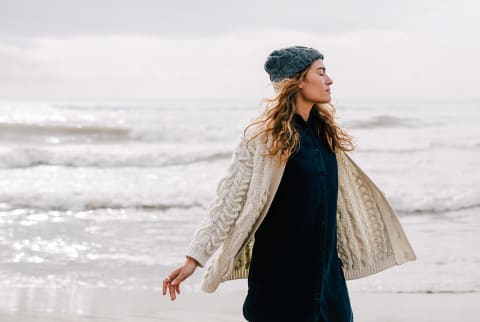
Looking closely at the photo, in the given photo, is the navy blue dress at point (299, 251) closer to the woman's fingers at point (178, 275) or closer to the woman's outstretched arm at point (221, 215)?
the woman's outstretched arm at point (221, 215)

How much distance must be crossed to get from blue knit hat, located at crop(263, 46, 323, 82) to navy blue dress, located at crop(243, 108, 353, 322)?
0.22 m

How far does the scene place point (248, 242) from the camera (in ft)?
10.1

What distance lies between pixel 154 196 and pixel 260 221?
10768 mm

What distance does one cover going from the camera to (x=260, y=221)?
9.91 feet

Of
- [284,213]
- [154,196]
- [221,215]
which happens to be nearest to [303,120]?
[284,213]

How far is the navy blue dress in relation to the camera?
3039mm

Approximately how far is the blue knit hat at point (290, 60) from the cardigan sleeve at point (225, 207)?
292 mm

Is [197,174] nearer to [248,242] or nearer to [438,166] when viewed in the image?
[438,166]

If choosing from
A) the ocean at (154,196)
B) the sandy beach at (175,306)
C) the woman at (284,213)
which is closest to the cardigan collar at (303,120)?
the woman at (284,213)

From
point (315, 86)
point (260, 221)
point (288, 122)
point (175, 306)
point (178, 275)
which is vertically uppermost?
point (315, 86)

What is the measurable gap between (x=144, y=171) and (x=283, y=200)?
15653 mm

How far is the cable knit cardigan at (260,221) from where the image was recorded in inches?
118

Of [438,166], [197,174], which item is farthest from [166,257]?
[438,166]

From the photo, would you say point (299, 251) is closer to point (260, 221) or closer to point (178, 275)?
point (260, 221)
